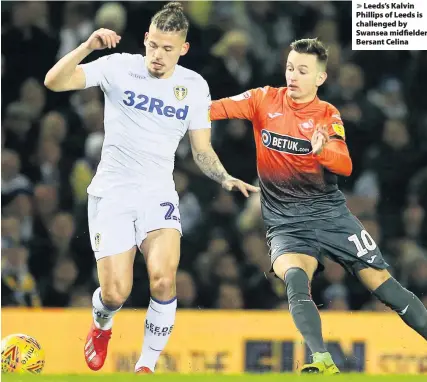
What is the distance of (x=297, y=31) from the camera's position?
12.1 metres

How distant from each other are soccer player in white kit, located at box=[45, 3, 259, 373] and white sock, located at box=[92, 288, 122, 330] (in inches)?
0.5

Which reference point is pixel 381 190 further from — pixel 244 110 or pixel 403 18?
pixel 244 110

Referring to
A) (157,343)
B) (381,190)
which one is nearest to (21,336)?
(157,343)

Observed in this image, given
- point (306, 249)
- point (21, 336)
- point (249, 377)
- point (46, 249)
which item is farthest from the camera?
point (46, 249)

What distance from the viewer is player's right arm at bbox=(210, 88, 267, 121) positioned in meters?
8.04

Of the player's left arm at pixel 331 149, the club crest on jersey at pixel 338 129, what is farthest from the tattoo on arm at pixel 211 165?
the club crest on jersey at pixel 338 129

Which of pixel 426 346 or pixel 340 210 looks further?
pixel 426 346

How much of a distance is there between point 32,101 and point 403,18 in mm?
3930

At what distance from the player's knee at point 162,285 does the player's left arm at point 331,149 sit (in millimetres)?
1278

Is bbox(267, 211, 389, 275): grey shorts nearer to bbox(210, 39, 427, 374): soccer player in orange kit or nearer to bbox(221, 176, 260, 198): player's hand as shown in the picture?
bbox(210, 39, 427, 374): soccer player in orange kit

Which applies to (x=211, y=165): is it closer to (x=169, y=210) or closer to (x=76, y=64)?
(x=169, y=210)

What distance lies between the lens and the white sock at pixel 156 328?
7.81 metres

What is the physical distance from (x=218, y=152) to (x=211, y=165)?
3.46 metres

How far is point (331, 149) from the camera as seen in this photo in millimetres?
7492
